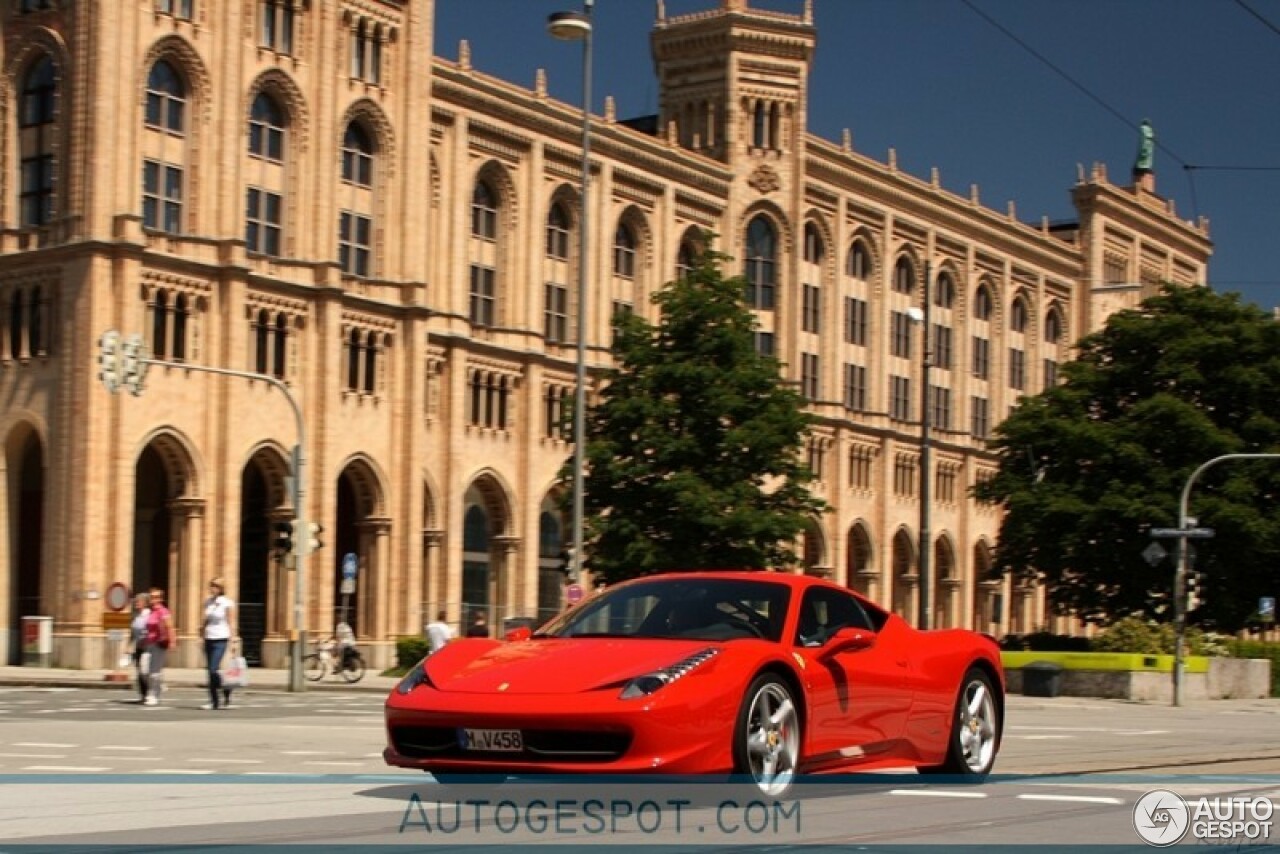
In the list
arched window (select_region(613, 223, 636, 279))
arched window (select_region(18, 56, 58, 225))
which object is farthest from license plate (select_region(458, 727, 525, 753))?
arched window (select_region(613, 223, 636, 279))

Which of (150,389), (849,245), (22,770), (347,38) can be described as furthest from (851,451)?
(22,770)

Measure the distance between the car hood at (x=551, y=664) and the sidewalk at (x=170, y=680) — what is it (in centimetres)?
2501

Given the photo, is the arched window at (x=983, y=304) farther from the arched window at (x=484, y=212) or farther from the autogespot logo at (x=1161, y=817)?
the autogespot logo at (x=1161, y=817)

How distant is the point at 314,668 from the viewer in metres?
47.9

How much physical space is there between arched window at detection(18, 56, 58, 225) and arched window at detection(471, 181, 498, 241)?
16.7m

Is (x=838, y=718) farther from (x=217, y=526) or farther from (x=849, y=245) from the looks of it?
(x=849, y=245)

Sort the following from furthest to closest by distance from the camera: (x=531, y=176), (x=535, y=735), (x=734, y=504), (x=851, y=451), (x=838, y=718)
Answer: (x=851, y=451) → (x=531, y=176) → (x=734, y=504) → (x=838, y=718) → (x=535, y=735)

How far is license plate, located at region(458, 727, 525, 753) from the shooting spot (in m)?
10.7

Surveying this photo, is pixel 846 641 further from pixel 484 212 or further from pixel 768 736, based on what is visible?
pixel 484 212

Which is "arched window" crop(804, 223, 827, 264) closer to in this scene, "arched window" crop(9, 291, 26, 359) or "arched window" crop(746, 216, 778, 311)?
"arched window" crop(746, 216, 778, 311)

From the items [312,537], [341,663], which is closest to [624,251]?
[341,663]

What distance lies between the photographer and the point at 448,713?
35.7 ft

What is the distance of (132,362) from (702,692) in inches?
1194

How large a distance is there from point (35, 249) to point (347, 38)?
37.7 ft
